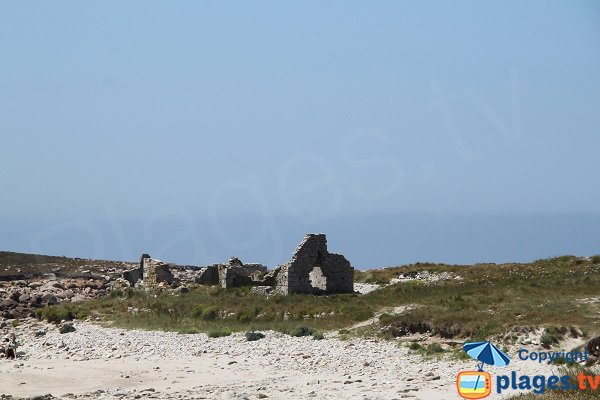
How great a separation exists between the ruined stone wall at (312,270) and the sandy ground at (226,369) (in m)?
9.23

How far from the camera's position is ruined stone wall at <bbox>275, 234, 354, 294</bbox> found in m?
34.5

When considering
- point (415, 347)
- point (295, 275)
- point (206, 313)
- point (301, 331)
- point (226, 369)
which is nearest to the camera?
point (226, 369)

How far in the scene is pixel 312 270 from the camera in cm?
3638

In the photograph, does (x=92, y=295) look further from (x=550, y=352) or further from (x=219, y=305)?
(x=550, y=352)

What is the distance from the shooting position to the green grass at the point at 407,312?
22.1m

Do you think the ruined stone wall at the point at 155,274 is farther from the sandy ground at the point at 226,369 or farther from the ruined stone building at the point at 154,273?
the sandy ground at the point at 226,369

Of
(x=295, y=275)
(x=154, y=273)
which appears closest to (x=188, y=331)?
(x=295, y=275)

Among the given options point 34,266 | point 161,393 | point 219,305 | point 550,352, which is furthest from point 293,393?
point 34,266

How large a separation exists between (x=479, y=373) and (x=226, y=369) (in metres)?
6.50

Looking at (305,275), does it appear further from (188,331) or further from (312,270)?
(188,331)

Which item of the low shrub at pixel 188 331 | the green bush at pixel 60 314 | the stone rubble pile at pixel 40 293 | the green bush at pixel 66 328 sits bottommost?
the low shrub at pixel 188 331

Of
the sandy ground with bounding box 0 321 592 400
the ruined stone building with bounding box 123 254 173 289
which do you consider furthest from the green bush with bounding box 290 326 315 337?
the ruined stone building with bounding box 123 254 173 289

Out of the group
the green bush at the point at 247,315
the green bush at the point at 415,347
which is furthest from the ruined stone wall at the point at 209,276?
the green bush at the point at 415,347

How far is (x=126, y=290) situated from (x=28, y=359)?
14.3 meters
